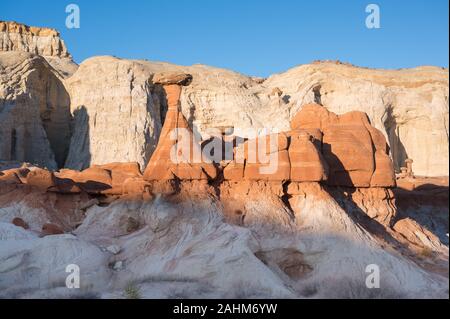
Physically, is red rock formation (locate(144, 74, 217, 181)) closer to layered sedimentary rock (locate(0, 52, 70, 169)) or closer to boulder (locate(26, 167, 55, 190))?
boulder (locate(26, 167, 55, 190))

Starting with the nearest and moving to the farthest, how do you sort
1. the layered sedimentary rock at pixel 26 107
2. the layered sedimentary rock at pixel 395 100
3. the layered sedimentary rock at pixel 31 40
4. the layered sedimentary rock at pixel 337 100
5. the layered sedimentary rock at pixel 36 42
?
the layered sedimentary rock at pixel 26 107 → the layered sedimentary rock at pixel 337 100 → the layered sedimentary rock at pixel 395 100 → the layered sedimentary rock at pixel 36 42 → the layered sedimentary rock at pixel 31 40

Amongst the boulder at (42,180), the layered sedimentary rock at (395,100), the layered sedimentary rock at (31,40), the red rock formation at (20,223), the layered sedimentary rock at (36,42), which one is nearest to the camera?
the red rock formation at (20,223)

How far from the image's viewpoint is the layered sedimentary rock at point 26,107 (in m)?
36.8

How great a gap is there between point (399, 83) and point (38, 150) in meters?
31.0

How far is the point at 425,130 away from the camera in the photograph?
163 feet

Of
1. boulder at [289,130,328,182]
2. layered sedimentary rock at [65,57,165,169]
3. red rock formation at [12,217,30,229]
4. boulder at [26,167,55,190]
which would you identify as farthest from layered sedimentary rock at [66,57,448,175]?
boulder at [289,130,328,182]

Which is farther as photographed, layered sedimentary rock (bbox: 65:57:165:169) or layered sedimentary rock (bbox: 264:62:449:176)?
layered sedimentary rock (bbox: 264:62:449:176)

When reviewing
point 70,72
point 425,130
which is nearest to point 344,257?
point 425,130

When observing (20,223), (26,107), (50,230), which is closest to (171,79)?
(50,230)

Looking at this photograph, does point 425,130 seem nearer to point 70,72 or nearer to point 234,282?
point 70,72

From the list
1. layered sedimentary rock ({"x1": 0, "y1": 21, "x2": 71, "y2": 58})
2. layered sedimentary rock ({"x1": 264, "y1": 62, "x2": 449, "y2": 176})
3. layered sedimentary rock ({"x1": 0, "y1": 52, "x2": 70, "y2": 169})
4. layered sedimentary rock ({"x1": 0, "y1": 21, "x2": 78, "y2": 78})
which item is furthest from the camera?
layered sedimentary rock ({"x1": 0, "y1": 21, "x2": 71, "y2": 58})

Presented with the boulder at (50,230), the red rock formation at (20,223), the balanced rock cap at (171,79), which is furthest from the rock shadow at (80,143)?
the boulder at (50,230)

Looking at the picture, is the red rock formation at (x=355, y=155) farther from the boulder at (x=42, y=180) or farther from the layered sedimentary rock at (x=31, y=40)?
the layered sedimentary rock at (x=31, y=40)

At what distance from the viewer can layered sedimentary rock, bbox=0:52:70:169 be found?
36.8m
